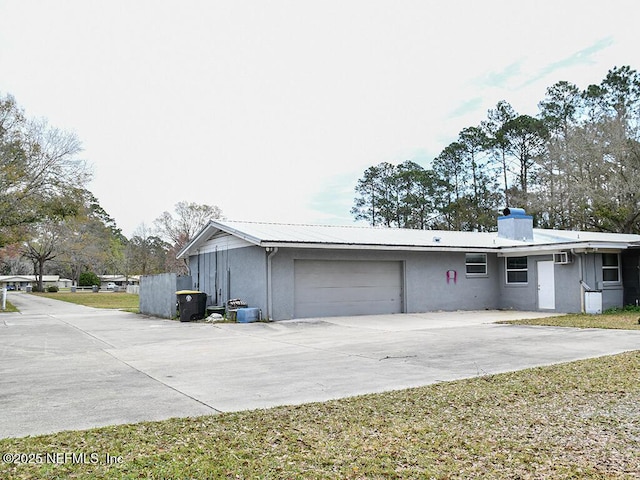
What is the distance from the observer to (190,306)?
17656 mm

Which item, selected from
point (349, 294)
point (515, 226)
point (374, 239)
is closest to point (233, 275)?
point (349, 294)

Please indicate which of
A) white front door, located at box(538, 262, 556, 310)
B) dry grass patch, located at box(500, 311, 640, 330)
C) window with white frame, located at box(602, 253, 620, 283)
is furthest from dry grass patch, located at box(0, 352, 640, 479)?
window with white frame, located at box(602, 253, 620, 283)

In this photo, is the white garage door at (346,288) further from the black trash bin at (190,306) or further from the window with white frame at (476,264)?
the black trash bin at (190,306)

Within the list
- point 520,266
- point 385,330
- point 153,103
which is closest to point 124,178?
point 153,103

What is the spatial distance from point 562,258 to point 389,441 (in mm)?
15922

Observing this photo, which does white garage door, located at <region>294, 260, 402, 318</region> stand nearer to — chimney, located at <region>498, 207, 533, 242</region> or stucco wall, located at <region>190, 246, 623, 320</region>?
stucco wall, located at <region>190, 246, 623, 320</region>

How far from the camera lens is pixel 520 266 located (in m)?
20.5

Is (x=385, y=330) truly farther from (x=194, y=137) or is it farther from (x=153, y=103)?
A: (x=194, y=137)

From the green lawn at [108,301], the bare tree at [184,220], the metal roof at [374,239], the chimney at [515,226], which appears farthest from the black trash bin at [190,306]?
the bare tree at [184,220]

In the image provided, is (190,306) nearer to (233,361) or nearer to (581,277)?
(233,361)

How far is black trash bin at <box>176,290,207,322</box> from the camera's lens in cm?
1756

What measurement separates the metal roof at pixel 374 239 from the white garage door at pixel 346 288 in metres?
0.97

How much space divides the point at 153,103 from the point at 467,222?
3132 cm

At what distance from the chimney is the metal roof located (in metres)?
0.33
